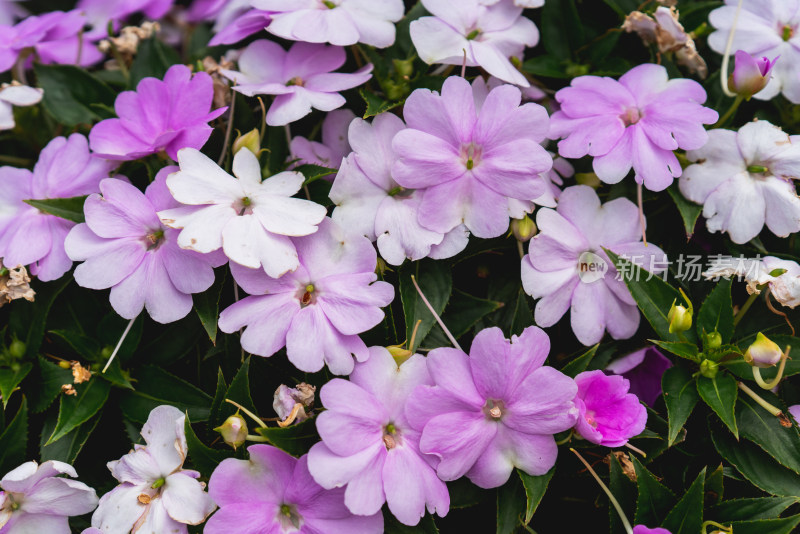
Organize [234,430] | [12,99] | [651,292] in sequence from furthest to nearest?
1. [12,99]
2. [651,292]
3. [234,430]

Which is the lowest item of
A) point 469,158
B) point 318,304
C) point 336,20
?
point 318,304

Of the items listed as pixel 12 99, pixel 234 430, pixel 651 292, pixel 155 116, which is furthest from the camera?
pixel 12 99

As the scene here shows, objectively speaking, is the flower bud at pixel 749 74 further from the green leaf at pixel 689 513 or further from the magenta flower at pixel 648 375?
the green leaf at pixel 689 513

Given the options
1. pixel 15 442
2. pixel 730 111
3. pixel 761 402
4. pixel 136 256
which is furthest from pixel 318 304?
pixel 730 111

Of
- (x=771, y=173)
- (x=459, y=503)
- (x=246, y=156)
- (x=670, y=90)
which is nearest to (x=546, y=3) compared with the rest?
(x=670, y=90)

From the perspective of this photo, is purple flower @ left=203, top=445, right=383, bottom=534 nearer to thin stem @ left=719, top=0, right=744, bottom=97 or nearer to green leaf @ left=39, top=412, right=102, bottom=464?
green leaf @ left=39, top=412, right=102, bottom=464

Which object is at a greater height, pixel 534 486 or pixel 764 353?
pixel 764 353

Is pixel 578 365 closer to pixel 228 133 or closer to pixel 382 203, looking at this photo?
pixel 382 203
